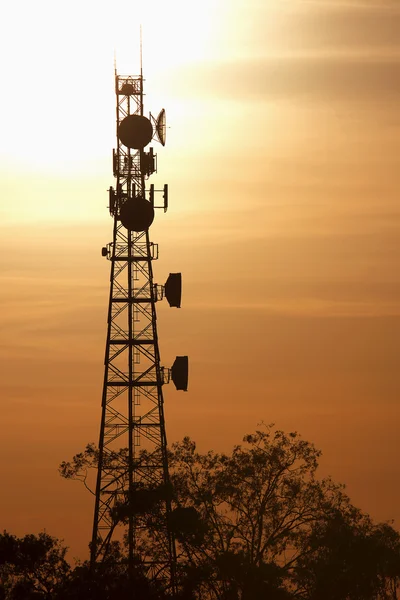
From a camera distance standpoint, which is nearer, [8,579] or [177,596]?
[177,596]

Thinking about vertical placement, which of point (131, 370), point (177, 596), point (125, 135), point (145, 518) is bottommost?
point (177, 596)

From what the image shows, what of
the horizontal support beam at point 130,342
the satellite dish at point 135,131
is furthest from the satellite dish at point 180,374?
the satellite dish at point 135,131

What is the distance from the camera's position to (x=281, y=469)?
81375 mm

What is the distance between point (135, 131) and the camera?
80.3 metres

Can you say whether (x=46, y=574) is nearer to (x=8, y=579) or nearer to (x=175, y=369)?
(x=8, y=579)

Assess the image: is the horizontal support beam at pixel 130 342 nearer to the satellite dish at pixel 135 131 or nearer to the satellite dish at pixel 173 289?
the satellite dish at pixel 173 289

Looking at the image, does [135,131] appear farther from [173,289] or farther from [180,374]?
[180,374]

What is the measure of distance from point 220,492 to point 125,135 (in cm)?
1983

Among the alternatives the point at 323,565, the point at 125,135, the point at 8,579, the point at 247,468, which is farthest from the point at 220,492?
the point at 125,135

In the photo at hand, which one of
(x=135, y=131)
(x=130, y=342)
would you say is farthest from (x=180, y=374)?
(x=135, y=131)

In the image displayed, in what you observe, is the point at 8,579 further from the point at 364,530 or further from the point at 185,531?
the point at 364,530

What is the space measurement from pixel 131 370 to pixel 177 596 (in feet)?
39.1

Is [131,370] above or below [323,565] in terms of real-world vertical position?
above

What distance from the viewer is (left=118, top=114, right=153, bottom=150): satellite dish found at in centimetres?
8038
